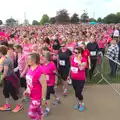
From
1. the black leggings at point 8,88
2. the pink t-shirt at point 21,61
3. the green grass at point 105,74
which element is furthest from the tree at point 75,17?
the black leggings at point 8,88

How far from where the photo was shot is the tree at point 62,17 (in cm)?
8554

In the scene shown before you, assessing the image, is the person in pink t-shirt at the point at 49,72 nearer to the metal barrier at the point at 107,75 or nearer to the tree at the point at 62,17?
the metal barrier at the point at 107,75

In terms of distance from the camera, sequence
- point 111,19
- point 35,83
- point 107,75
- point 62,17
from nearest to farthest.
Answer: point 35,83
point 107,75
point 111,19
point 62,17

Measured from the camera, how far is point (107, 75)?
28.5 ft

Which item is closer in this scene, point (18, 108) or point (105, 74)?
point (18, 108)

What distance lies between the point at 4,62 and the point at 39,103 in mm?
1382

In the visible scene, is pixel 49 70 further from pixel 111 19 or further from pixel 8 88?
pixel 111 19

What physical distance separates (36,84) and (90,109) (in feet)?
6.84

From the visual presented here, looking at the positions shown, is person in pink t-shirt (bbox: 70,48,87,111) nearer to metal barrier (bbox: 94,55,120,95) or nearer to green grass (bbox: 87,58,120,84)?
metal barrier (bbox: 94,55,120,95)

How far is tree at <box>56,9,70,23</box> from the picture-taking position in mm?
85537

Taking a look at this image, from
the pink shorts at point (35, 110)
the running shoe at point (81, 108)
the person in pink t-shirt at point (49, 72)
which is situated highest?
the person in pink t-shirt at point (49, 72)

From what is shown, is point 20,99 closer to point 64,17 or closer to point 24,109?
point 24,109

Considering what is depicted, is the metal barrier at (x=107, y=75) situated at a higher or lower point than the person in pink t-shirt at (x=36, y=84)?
lower

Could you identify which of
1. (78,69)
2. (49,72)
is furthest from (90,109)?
(49,72)
